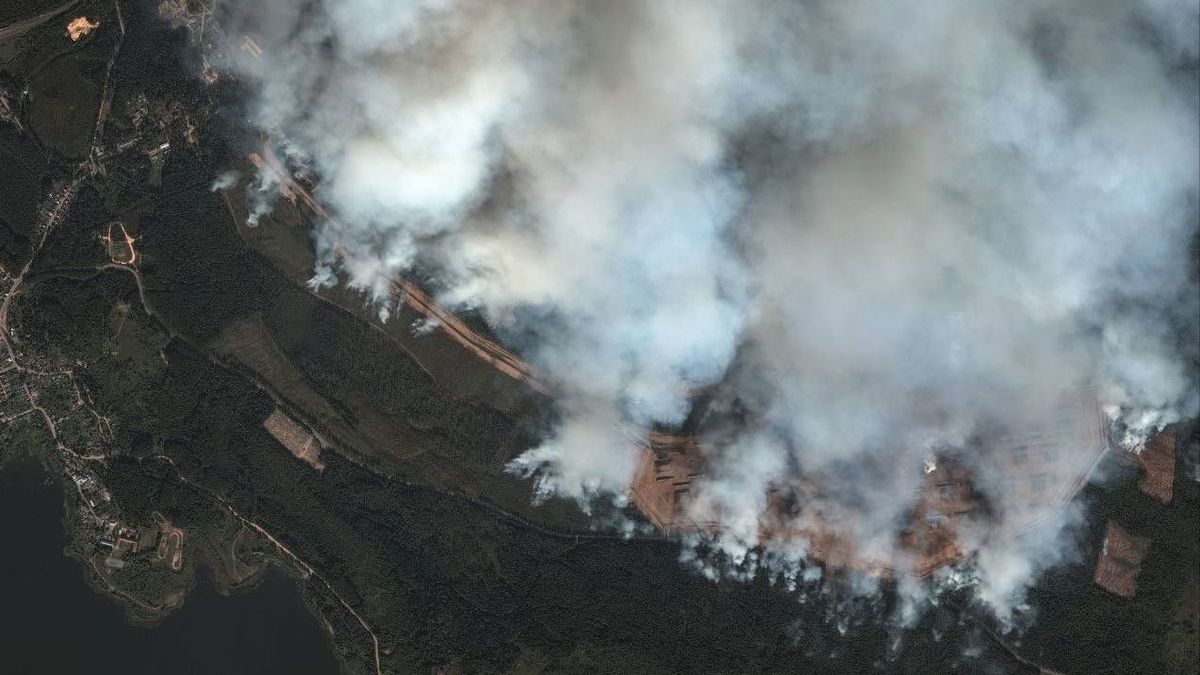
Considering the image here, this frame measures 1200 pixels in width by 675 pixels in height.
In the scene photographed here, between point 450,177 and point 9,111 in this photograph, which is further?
point 9,111

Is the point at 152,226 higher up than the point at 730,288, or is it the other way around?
the point at 730,288

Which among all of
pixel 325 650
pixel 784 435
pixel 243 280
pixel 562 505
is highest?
pixel 784 435

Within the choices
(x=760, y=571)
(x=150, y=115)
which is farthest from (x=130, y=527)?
(x=760, y=571)

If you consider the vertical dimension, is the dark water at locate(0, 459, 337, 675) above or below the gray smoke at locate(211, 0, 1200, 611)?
below

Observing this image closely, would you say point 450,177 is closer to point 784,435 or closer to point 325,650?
point 784,435

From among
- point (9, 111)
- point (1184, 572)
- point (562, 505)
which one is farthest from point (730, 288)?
point (9, 111)

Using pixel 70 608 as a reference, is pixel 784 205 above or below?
above

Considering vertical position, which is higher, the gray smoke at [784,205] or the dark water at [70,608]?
the gray smoke at [784,205]
